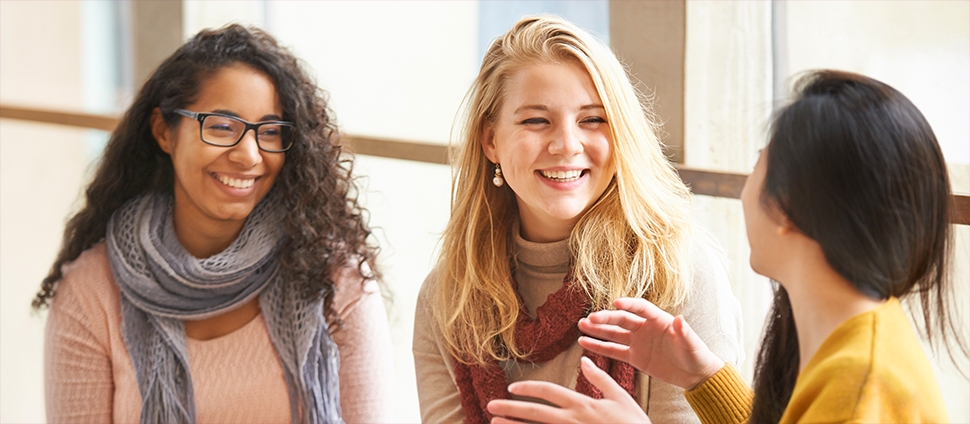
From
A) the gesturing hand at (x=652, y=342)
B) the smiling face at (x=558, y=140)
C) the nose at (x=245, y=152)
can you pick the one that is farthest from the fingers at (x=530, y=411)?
the nose at (x=245, y=152)

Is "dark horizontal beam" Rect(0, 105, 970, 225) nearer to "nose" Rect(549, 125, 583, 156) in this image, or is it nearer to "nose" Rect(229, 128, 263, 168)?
"nose" Rect(229, 128, 263, 168)

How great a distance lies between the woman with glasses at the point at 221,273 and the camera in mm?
1992

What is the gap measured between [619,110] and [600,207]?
20 centimetres

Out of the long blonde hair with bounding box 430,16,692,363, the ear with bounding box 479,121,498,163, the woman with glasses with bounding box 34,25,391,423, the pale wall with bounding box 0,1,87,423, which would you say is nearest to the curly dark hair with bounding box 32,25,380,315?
the woman with glasses with bounding box 34,25,391,423

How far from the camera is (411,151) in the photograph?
2.77 metres

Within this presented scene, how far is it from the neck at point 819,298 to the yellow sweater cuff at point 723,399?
291mm

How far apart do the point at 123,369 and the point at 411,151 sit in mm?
1125

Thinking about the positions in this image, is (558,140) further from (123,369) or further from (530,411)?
(123,369)

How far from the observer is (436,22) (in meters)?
3.26

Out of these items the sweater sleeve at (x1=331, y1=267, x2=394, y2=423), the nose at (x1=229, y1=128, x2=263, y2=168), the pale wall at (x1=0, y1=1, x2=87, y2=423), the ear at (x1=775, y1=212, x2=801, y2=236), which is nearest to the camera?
the ear at (x1=775, y1=212, x2=801, y2=236)

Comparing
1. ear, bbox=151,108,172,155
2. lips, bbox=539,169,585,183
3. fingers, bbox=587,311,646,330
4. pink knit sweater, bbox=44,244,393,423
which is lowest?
pink knit sweater, bbox=44,244,393,423

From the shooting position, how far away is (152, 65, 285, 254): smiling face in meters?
1.99

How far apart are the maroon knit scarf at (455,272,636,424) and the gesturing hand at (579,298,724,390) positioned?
0.93 feet

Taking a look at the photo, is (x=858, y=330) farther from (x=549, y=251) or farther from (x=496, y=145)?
(x=496, y=145)
